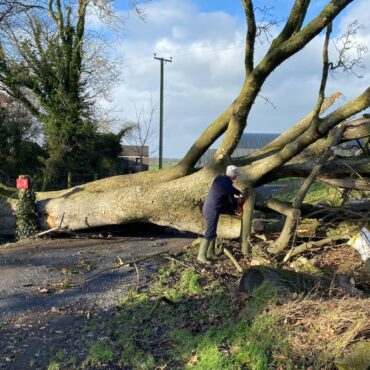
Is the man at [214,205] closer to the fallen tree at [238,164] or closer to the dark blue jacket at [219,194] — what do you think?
the dark blue jacket at [219,194]

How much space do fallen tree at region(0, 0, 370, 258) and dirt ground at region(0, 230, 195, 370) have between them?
0.62 metres

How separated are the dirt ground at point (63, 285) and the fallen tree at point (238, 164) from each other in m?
0.62

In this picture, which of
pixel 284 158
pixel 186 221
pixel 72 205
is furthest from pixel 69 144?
pixel 284 158

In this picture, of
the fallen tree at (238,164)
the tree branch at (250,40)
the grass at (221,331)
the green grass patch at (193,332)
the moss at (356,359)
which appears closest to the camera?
the moss at (356,359)

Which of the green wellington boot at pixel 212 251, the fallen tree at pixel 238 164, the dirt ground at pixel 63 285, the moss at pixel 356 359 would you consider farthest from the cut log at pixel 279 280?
the fallen tree at pixel 238 164

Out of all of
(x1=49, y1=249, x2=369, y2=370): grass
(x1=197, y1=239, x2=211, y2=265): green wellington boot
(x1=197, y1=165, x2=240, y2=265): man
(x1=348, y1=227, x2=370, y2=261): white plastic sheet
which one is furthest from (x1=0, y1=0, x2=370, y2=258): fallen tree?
(x1=49, y1=249, x2=369, y2=370): grass

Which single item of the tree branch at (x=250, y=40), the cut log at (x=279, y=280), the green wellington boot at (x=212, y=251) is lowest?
the green wellington boot at (x=212, y=251)

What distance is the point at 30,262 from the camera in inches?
347

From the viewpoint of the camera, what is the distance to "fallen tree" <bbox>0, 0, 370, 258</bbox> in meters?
8.74

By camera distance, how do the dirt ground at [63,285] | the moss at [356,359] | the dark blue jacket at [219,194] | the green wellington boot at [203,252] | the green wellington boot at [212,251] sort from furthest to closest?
the green wellington boot at [212,251] → the green wellington boot at [203,252] → the dark blue jacket at [219,194] → the dirt ground at [63,285] → the moss at [356,359]

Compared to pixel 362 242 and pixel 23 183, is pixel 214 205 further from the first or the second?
pixel 23 183

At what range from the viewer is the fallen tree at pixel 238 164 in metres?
8.74

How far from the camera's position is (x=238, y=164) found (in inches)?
420

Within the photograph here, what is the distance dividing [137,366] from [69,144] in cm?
2069
